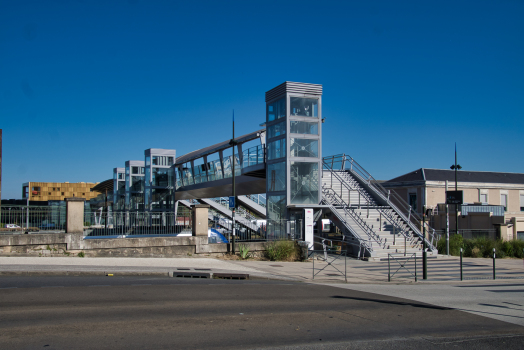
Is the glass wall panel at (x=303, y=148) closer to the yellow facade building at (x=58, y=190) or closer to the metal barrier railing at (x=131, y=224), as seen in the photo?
the metal barrier railing at (x=131, y=224)

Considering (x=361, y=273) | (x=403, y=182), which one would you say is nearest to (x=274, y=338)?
(x=361, y=273)

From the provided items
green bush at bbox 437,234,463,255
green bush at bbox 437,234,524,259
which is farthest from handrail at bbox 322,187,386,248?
green bush at bbox 437,234,524,259

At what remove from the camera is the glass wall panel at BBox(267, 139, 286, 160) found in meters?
25.6

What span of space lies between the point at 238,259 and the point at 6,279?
10.5 meters

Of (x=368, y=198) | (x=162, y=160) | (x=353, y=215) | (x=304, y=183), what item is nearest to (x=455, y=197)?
(x=368, y=198)

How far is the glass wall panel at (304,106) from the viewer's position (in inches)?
1009

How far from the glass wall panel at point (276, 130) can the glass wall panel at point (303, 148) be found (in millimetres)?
891

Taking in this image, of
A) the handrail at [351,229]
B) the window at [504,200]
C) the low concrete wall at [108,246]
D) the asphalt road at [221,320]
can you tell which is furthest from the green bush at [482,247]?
the window at [504,200]

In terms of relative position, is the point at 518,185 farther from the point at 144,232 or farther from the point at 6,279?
the point at 6,279

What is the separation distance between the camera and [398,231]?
26.4 metres

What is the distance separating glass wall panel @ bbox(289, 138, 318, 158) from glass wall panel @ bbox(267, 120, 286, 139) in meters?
0.89

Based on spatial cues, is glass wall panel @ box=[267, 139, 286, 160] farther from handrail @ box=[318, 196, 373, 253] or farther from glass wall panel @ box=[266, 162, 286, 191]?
handrail @ box=[318, 196, 373, 253]

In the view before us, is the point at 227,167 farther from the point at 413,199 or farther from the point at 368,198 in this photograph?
the point at 413,199

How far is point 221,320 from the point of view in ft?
27.7
